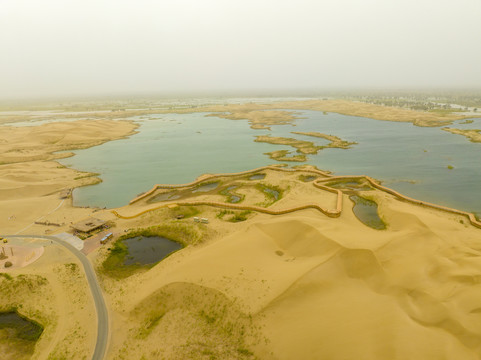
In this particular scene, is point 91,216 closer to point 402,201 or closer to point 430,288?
point 430,288

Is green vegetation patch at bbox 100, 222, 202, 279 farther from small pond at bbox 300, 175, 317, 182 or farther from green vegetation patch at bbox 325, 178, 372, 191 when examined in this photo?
green vegetation patch at bbox 325, 178, 372, 191

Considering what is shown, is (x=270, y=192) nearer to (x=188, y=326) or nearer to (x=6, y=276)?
(x=188, y=326)

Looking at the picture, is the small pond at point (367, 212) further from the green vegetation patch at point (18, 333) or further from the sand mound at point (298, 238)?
the green vegetation patch at point (18, 333)

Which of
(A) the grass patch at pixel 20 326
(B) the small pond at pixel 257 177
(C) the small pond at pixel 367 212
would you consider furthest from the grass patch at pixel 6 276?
(C) the small pond at pixel 367 212

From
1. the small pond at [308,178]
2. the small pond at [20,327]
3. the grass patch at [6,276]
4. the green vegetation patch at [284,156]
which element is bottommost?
the small pond at [20,327]

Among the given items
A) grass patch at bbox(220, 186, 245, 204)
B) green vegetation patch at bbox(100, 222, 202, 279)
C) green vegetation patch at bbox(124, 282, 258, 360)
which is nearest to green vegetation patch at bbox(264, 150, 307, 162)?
grass patch at bbox(220, 186, 245, 204)

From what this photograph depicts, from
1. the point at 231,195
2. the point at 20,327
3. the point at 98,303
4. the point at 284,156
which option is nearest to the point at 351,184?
the point at 284,156
